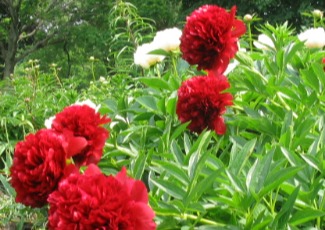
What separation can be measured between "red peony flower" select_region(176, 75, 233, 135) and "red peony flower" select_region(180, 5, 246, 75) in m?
0.04

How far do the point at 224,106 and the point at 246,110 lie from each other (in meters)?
0.06

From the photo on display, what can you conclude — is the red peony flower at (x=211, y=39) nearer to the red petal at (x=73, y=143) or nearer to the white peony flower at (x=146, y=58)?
the red petal at (x=73, y=143)

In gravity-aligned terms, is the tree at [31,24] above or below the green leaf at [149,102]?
below

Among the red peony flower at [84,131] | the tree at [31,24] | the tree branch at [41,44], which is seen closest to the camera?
the red peony flower at [84,131]

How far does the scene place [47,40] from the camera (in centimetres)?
2217

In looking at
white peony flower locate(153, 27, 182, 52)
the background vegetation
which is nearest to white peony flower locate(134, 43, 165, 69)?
the background vegetation

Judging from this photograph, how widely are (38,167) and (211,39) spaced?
0.52 metres

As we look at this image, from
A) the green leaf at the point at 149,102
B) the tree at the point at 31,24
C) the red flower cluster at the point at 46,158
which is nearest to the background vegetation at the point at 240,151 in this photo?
the green leaf at the point at 149,102

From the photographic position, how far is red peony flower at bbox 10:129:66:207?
115 cm

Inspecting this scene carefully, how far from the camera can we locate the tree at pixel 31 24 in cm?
2002

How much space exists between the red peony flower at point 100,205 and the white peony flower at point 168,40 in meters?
0.83

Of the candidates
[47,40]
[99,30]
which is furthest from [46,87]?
[47,40]

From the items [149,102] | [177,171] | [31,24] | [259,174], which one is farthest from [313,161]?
[31,24]

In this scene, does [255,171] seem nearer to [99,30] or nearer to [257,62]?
[257,62]
